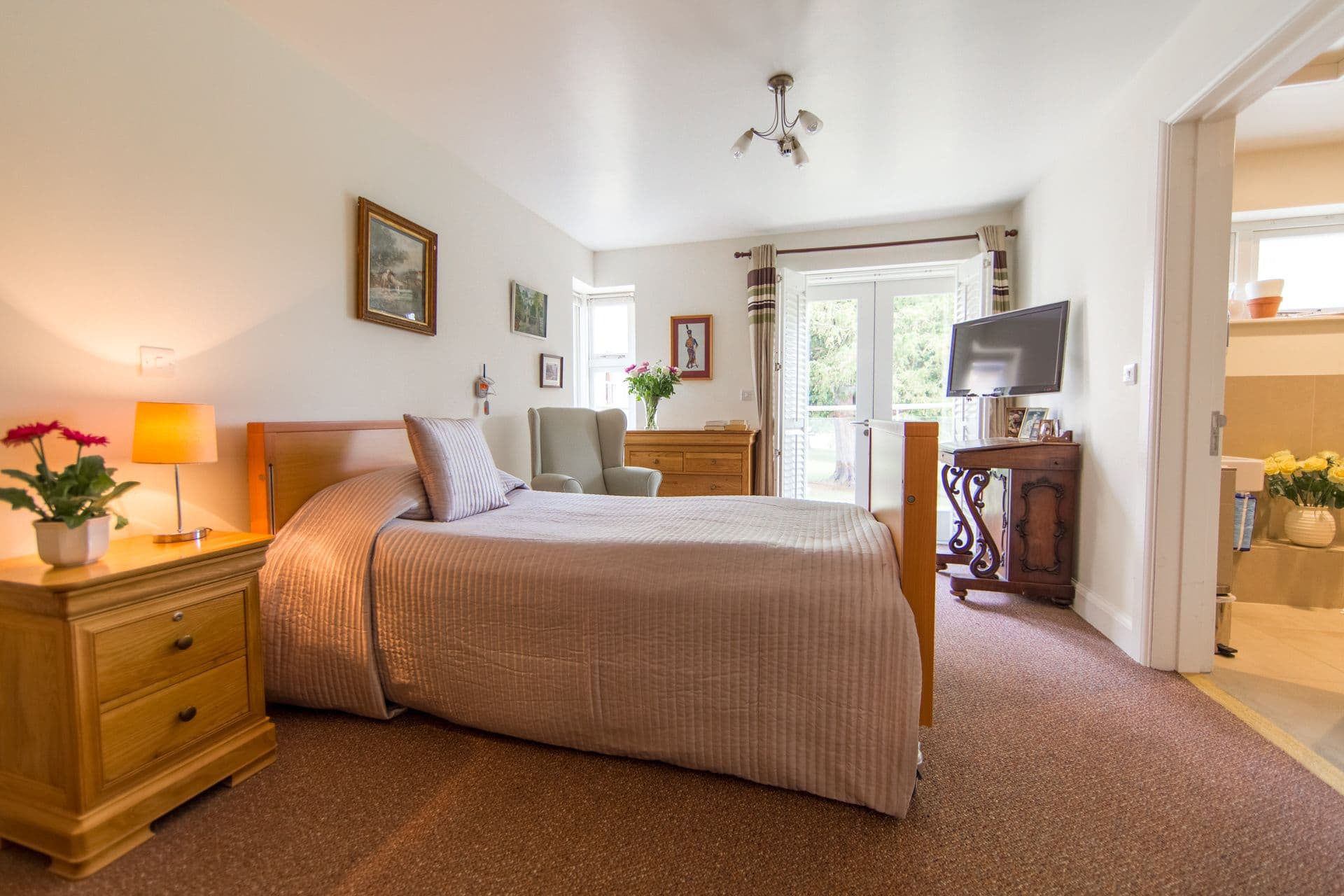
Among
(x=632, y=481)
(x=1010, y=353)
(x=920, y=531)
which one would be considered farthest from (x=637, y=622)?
(x=1010, y=353)

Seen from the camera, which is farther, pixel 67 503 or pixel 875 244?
pixel 875 244

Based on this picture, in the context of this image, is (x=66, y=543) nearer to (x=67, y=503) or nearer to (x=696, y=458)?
(x=67, y=503)

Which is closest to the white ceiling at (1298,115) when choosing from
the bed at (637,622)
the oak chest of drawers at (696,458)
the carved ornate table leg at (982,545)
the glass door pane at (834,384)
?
the carved ornate table leg at (982,545)

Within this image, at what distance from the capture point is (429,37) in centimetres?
211

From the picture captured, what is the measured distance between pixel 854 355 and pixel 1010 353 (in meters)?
1.54

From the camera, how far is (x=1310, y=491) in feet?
9.34

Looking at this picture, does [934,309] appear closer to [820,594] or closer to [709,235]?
[709,235]

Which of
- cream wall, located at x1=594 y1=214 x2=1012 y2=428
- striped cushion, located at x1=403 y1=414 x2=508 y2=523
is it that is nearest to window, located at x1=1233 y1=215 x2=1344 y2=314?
cream wall, located at x1=594 y1=214 x2=1012 y2=428

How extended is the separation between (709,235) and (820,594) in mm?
3849

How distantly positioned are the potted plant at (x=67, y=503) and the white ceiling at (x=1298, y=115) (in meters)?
4.14

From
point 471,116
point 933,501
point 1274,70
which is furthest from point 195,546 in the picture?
point 1274,70

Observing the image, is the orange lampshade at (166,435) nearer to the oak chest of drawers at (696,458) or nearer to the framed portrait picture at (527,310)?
the framed portrait picture at (527,310)

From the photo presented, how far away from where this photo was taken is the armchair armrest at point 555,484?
3.13 m

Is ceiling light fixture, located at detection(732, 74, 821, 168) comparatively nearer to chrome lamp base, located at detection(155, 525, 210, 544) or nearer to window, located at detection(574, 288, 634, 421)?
window, located at detection(574, 288, 634, 421)
